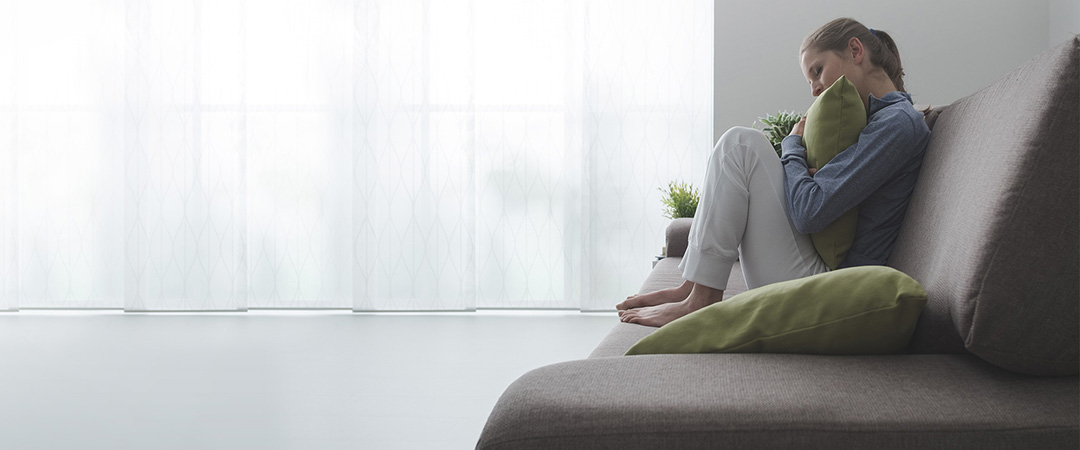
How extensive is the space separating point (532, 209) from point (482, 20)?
1046 millimetres

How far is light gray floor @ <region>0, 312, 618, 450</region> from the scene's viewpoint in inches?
80.4

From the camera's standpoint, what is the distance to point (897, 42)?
4023mm

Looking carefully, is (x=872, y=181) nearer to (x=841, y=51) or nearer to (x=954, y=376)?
(x=841, y=51)

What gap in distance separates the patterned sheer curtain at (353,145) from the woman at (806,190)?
2400mm

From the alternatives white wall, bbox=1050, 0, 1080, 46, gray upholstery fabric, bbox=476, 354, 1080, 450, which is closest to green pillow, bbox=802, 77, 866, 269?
gray upholstery fabric, bbox=476, 354, 1080, 450

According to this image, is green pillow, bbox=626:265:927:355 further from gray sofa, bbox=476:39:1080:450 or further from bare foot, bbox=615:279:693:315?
bare foot, bbox=615:279:693:315

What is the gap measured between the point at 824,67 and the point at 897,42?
8.67 ft

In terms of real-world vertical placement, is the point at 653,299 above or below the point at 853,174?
below

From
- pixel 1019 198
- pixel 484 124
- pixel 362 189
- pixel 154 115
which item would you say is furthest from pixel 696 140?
pixel 1019 198

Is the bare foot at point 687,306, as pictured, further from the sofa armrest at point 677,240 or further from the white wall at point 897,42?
the white wall at point 897,42

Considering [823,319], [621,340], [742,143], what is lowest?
[621,340]

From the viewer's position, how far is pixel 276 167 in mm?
4266

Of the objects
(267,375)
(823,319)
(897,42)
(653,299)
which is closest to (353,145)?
(267,375)

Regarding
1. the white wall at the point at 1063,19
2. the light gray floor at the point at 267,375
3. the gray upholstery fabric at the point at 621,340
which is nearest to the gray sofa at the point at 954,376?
the gray upholstery fabric at the point at 621,340
